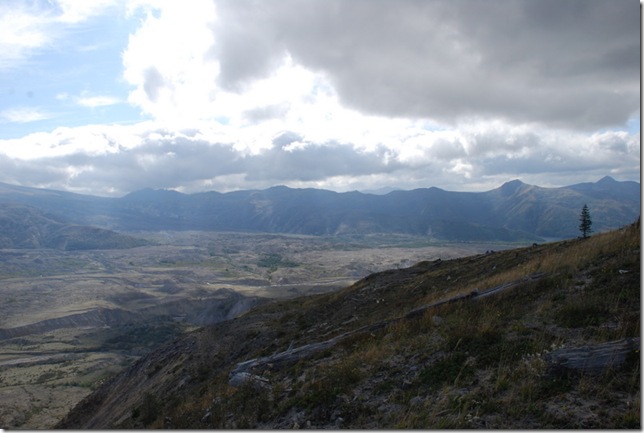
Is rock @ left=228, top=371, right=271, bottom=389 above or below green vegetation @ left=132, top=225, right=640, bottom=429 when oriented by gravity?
below

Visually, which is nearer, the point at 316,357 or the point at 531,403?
the point at 531,403

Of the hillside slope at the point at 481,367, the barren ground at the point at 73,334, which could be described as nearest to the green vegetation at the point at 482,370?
the hillside slope at the point at 481,367

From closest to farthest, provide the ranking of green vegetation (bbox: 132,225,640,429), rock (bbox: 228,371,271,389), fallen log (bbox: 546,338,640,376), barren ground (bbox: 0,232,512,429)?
1. green vegetation (bbox: 132,225,640,429)
2. fallen log (bbox: 546,338,640,376)
3. rock (bbox: 228,371,271,389)
4. barren ground (bbox: 0,232,512,429)

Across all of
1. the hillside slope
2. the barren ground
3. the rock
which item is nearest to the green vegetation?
the hillside slope

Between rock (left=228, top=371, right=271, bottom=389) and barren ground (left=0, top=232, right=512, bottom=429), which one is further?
barren ground (left=0, top=232, right=512, bottom=429)

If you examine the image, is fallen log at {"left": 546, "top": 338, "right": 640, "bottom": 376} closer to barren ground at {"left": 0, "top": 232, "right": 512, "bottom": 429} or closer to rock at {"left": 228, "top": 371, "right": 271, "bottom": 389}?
rock at {"left": 228, "top": 371, "right": 271, "bottom": 389}

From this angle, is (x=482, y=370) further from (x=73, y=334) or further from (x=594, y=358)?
(x=73, y=334)

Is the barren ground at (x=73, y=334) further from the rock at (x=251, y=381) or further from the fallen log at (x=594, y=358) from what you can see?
the fallen log at (x=594, y=358)

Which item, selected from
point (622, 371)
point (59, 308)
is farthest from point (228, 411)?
point (59, 308)

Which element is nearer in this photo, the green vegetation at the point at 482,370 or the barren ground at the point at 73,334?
the green vegetation at the point at 482,370

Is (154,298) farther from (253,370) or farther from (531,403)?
(531,403)

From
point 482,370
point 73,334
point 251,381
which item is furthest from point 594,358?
point 73,334
